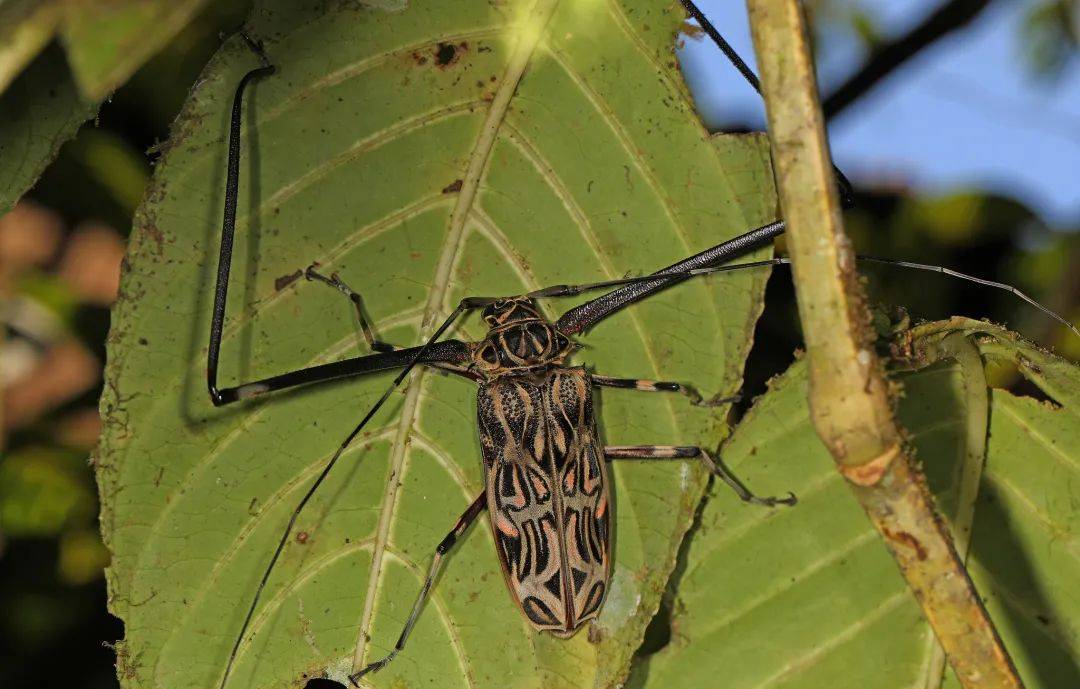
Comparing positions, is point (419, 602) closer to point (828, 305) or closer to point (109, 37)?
point (828, 305)

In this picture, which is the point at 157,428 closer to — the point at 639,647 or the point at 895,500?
the point at 639,647

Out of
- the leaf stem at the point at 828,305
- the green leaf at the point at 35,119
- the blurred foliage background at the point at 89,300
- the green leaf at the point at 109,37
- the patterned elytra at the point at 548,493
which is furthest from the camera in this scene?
the blurred foliage background at the point at 89,300

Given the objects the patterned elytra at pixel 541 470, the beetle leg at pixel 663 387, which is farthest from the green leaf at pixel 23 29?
the beetle leg at pixel 663 387

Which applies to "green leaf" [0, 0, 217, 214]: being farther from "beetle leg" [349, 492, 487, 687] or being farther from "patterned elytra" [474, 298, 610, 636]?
"beetle leg" [349, 492, 487, 687]

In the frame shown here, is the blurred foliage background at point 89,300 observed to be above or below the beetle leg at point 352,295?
above

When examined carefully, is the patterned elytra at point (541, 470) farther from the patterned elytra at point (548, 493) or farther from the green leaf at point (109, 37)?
the green leaf at point (109, 37)

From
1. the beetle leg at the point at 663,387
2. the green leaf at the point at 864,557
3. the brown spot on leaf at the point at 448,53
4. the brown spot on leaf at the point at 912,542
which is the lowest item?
the brown spot on leaf at the point at 912,542

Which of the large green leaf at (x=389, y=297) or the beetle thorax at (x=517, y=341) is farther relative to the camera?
the beetle thorax at (x=517, y=341)

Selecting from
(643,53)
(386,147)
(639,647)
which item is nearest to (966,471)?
(639,647)
